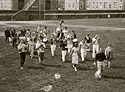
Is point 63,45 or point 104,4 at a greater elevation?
point 104,4

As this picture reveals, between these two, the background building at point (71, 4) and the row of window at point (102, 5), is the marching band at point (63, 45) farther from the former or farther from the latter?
the row of window at point (102, 5)

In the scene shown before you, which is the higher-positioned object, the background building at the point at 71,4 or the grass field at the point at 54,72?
the background building at the point at 71,4

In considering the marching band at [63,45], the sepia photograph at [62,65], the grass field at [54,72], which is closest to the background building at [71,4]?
the sepia photograph at [62,65]

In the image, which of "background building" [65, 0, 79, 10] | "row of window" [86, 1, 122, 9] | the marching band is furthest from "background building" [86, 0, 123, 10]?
the marching band

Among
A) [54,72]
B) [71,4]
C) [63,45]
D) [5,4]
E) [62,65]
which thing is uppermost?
[71,4]

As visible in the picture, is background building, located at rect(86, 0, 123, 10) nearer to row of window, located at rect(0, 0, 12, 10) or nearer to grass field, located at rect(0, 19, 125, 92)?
row of window, located at rect(0, 0, 12, 10)

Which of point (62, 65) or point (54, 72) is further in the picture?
point (62, 65)

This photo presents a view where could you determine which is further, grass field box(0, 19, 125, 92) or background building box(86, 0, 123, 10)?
background building box(86, 0, 123, 10)

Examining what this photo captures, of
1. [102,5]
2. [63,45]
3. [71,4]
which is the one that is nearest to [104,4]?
[102,5]

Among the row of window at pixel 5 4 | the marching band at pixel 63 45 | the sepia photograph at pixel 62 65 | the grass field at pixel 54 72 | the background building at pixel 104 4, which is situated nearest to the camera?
the grass field at pixel 54 72

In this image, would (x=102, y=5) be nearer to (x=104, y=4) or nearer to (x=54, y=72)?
(x=104, y=4)

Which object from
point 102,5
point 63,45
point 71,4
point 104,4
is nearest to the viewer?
point 63,45

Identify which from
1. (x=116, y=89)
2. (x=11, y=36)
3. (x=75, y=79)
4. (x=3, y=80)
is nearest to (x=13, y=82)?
(x=3, y=80)

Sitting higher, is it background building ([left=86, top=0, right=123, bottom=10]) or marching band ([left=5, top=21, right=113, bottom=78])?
background building ([left=86, top=0, right=123, bottom=10])
